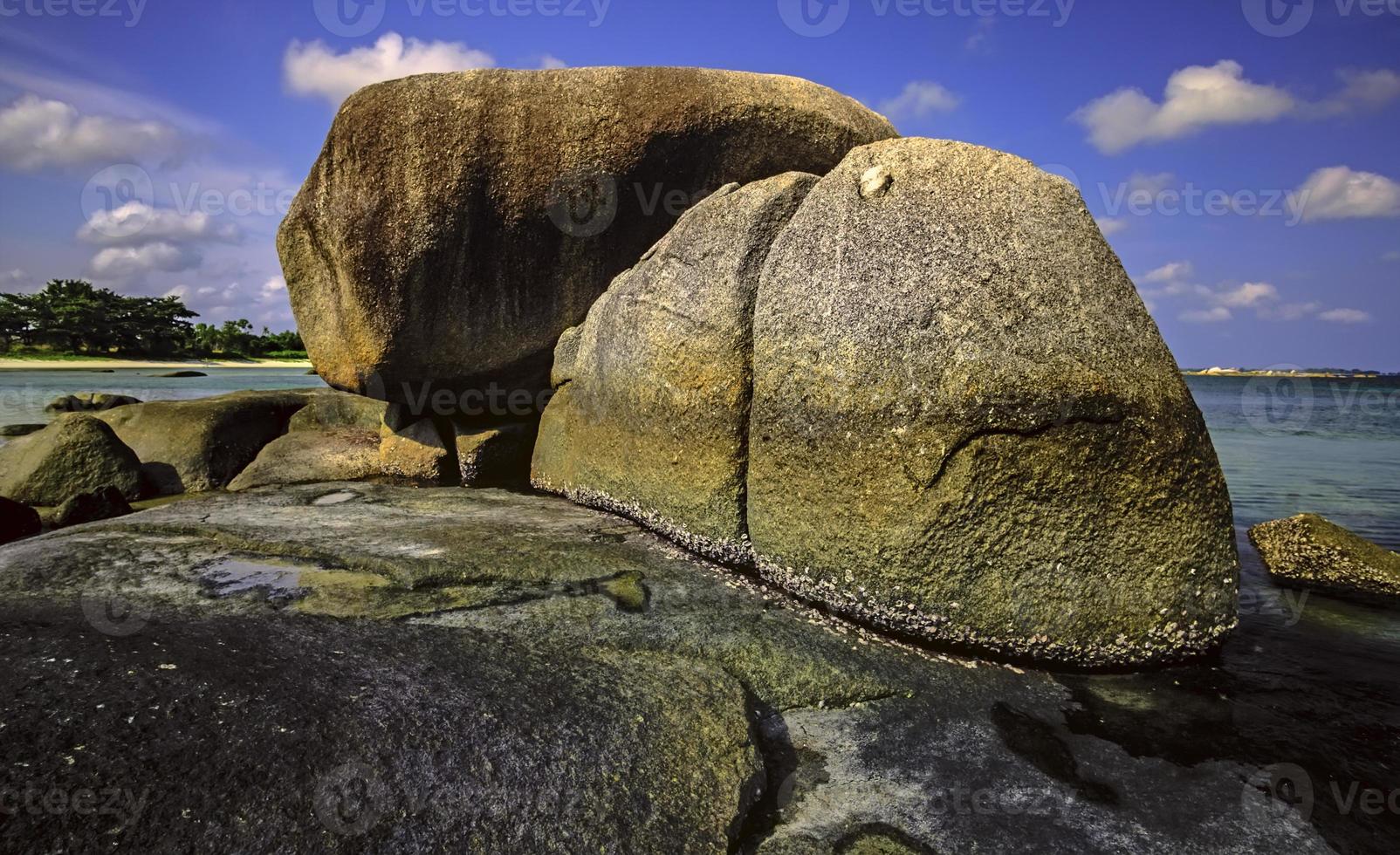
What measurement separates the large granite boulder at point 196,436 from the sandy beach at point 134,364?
33.2 m

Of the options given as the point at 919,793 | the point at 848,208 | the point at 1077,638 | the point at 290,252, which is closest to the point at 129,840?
the point at 919,793

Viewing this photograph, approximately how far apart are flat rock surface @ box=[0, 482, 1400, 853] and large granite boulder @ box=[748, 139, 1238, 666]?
0.26 meters

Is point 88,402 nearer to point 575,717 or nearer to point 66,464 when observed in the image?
point 66,464

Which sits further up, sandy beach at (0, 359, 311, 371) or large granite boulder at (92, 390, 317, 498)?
sandy beach at (0, 359, 311, 371)

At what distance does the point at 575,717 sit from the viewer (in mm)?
2652

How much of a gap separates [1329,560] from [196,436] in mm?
10041

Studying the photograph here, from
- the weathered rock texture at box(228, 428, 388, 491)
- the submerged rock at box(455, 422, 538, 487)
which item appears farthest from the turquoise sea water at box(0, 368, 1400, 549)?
the weathered rock texture at box(228, 428, 388, 491)

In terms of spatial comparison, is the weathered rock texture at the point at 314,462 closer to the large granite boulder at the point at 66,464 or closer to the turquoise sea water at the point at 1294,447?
the large granite boulder at the point at 66,464

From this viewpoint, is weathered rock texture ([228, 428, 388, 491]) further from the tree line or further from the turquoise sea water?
the tree line

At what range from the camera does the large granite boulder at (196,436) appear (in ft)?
27.7

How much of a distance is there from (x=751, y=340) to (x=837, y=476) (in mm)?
988

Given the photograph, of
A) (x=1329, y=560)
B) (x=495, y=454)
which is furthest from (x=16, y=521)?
(x=1329, y=560)

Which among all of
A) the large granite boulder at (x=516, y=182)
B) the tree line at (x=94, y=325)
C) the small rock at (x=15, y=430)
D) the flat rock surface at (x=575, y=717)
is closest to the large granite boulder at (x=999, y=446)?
the flat rock surface at (x=575, y=717)

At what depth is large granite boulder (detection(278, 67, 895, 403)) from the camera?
6.40m
